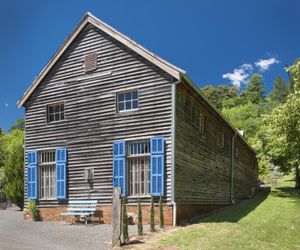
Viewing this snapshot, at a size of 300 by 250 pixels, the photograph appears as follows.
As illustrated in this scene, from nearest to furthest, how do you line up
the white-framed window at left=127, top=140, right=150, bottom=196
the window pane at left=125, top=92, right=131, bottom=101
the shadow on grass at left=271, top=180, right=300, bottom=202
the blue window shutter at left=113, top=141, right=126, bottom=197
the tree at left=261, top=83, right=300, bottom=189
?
the white-framed window at left=127, top=140, right=150, bottom=196
the blue window shutter at left=113, top=141, right=126, bottom=197
the window pane at left=125, top=92, right=131, bottom=101
the shadow on grass at left=271, top=180, right=300, bottom=202
the tree at left=261, top=83, right=300, bottom=189

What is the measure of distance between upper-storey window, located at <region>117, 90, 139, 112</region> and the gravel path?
15.2 feet

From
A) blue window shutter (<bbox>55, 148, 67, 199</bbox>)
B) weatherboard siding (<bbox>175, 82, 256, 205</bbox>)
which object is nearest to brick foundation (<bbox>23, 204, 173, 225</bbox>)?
blue window shutter (<bbox>55, 148, 67, 199</bbox>)

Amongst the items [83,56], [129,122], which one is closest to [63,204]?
[129,122]

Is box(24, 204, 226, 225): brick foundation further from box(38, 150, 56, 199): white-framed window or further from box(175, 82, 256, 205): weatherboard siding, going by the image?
box(38, 150, 56, 199): white-framed window

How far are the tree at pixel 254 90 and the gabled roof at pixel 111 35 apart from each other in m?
84.7

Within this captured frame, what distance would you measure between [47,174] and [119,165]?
451 cm

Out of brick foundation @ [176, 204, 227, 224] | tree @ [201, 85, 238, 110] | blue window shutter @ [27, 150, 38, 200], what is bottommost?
brick foundation @ [176, 204, 227, 224]

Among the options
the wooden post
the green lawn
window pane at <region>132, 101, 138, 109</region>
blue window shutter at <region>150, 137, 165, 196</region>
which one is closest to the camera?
the wooden post

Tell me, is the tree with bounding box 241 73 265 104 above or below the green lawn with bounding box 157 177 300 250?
above

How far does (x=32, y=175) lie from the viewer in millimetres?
18438

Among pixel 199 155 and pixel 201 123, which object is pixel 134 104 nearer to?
pixel 201 123

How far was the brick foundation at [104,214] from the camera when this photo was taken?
14305 mm

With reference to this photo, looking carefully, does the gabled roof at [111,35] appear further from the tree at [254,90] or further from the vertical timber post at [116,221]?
the tree at [254,90]

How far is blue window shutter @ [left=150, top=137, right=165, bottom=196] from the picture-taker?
47.7 ft
